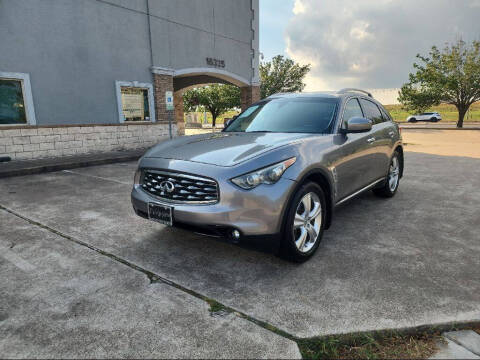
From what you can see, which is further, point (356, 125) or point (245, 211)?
point (356, 125)

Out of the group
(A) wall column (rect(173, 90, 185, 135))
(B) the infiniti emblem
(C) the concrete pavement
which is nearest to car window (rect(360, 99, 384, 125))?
(B) the infiniti emblem

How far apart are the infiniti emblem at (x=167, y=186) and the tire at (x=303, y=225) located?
1039 millimetres

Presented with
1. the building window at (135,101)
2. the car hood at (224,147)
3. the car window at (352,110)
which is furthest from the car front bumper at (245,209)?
the building window at (135,101)

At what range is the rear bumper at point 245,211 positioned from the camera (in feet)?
8.46

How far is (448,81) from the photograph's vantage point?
93.9ft

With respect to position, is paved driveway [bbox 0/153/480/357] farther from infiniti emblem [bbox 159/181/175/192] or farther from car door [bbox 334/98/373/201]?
infiniti emblem [bbox 159/181/175/192]

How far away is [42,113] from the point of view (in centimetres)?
927

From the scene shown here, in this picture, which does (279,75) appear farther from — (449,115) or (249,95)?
(449,115)

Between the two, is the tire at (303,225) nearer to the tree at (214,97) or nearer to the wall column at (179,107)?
the wall column at (179,107)

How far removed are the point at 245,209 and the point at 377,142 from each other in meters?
2.82

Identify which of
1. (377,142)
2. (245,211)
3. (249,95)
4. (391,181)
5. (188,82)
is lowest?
(391,181)

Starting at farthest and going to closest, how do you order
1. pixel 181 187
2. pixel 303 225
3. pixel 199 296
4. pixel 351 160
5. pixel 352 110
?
pixel 352 110, pixel 351 160, pixel 303 225, pixel 181 187, pixel 199 296

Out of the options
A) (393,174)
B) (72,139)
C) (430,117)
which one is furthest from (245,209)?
(430,117)

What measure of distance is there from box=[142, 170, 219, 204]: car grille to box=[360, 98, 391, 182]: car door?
2531 millimetres
